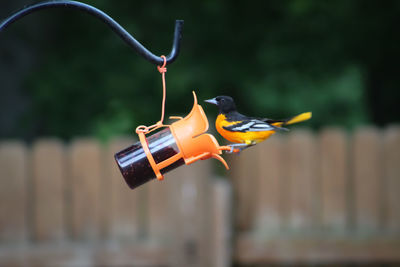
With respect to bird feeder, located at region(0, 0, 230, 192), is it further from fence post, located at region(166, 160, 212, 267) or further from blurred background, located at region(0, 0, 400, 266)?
blurred background, located at region(0, 0, 400, 266)

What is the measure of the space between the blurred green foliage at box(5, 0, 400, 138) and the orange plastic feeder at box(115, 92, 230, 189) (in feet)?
10.1

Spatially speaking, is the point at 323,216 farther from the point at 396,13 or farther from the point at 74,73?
the point at 74,73

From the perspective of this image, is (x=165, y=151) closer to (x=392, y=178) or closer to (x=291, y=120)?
(x=291, y=120)

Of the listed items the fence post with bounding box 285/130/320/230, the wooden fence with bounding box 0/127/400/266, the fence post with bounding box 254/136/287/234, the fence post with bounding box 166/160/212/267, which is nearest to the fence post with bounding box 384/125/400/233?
the wooden fence with bounding box 0/127/400/266

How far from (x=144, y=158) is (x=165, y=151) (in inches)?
2.2

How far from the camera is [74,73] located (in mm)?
4316

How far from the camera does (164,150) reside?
1193 millimetres

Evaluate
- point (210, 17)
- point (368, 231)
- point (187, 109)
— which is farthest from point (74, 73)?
point (368, 231)

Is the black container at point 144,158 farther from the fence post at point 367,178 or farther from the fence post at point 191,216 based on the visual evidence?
the fence post at point 367,178

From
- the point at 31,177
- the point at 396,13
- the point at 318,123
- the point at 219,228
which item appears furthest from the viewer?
the point at 318,123

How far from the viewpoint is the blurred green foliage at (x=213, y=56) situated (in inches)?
171

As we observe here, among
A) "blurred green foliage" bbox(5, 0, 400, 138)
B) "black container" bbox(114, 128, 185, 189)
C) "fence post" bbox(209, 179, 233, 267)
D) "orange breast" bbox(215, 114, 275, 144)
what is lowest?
"fence post" bbox(209, 179, 233, 267)

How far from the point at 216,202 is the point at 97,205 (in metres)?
0.80

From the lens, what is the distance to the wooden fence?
292 cm
